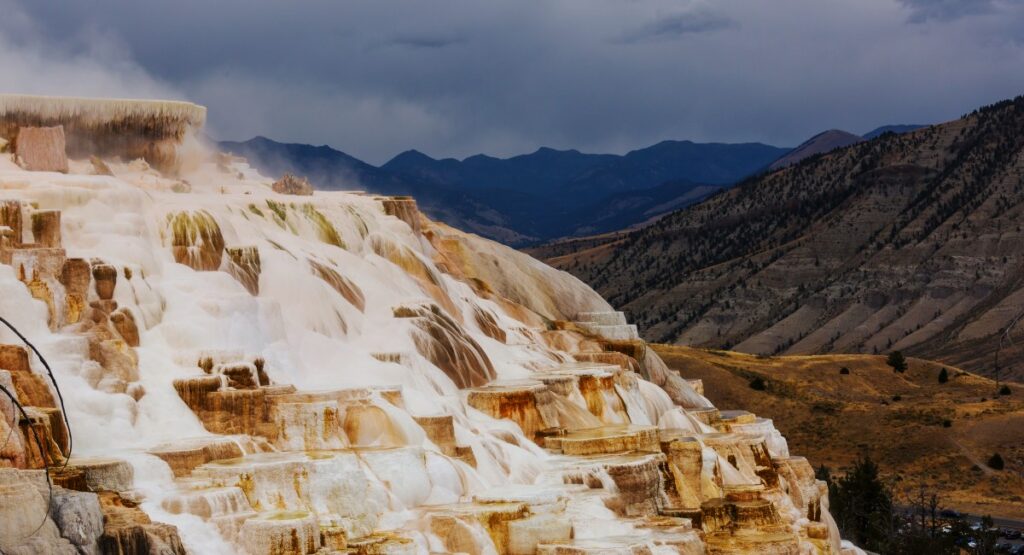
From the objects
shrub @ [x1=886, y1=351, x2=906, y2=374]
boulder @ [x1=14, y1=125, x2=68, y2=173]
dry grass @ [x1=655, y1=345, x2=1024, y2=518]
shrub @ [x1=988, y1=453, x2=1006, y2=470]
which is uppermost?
boulder @ [x1=14, y1=125, x2=68, y2=173]

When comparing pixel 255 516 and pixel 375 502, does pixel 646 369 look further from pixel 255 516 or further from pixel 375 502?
pixel 255 516

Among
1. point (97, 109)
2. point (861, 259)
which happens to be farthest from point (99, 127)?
point (861, 259)

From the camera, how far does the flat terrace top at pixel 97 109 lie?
40.3 meters

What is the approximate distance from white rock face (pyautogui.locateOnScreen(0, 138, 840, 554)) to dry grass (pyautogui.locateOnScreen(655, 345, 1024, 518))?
113 feet

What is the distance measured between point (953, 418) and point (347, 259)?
52.2 metres

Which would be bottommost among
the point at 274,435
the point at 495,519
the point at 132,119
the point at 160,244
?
the point at 495,519

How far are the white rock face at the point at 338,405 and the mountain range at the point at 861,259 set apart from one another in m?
77.4

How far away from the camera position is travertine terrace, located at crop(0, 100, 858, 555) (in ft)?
81.1

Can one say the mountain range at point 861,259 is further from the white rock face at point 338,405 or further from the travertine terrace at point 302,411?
the travertine terrace at point 302,411

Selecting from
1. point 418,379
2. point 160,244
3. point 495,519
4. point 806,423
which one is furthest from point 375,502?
point 806,423

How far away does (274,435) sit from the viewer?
2977cm

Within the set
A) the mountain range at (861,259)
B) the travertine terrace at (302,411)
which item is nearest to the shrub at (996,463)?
the mountain range at (861,259)

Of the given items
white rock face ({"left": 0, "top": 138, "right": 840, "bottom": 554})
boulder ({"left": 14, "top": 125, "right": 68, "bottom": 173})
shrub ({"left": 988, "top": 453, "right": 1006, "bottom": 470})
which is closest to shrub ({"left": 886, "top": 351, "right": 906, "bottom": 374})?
shrub ({"left": 988, "top": 453, "right": 1006, "bottom": 470})

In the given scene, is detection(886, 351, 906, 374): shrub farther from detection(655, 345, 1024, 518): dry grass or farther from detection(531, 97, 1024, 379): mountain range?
detection(531, 97, 1024, 379): mountain range
